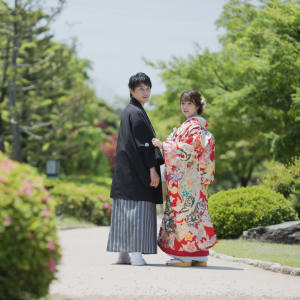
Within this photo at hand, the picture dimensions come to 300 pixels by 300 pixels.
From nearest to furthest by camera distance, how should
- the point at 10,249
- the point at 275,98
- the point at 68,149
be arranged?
the point at 10,249 → the point at 275,98 → the point at 68,149

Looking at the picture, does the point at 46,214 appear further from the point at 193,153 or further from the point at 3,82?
the point at 3,82

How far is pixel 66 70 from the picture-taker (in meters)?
29.0

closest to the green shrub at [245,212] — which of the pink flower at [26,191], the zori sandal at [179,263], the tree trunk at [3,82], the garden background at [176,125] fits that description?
the garden background at [176,125]

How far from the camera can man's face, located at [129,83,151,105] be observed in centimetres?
672

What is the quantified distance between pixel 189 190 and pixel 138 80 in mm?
1545

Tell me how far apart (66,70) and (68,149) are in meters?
4.62

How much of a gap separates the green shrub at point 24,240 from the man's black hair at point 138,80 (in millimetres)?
3502

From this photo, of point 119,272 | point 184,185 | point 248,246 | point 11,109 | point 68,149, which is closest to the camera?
point 119,272

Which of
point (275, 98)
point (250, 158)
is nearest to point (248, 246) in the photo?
point (275, 98)

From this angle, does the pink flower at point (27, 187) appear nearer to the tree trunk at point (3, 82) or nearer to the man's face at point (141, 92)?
the man's face at point (141, 92)

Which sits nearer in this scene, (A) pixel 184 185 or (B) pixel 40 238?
(B) pixel 40 238

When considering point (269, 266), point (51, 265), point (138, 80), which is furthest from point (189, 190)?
point (51, 265)

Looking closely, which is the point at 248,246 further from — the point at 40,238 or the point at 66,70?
the point at 66,70

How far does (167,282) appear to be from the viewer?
16.7ft
